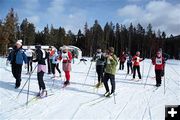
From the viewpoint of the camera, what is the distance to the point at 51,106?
771cm

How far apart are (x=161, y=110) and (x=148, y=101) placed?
107 cm

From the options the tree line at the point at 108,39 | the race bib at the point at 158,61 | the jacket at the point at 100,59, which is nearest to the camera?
the jacket at the point at 100,59

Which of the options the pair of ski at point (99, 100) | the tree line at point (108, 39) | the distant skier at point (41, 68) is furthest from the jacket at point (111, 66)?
the tree line at point (108, 39)

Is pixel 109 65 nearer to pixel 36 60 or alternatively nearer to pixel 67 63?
pixel 67 63

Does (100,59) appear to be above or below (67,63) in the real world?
above

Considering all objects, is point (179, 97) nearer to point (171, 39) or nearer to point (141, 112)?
point (141, 112)

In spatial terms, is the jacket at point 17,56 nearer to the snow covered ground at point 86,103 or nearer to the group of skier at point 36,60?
the group of skier at point 36,60

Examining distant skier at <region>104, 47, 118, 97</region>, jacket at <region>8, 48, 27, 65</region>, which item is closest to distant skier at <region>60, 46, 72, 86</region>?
jacket at <region>8, 48, 27, 65</region>

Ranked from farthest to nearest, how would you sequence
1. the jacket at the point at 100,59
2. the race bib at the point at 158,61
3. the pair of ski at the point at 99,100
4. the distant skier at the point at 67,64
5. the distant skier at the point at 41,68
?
1. the race bib at the point at 158,61
2. the distant skier at the point at 67,64
3. the jacket at the point at 100,59
4. the distant skier at the point at 41,68
5. the pair of ski at the point at 99,100

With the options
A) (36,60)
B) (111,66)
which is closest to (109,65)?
(111,66)

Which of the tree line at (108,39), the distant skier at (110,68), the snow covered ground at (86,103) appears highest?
the tree line at (108,39)

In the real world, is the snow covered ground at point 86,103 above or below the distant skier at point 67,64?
below

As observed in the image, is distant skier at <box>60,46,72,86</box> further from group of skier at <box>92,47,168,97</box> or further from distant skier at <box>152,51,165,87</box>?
distant skier at <box>152,51,165,87</box>

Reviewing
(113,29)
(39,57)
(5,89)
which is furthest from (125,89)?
(113,29)
